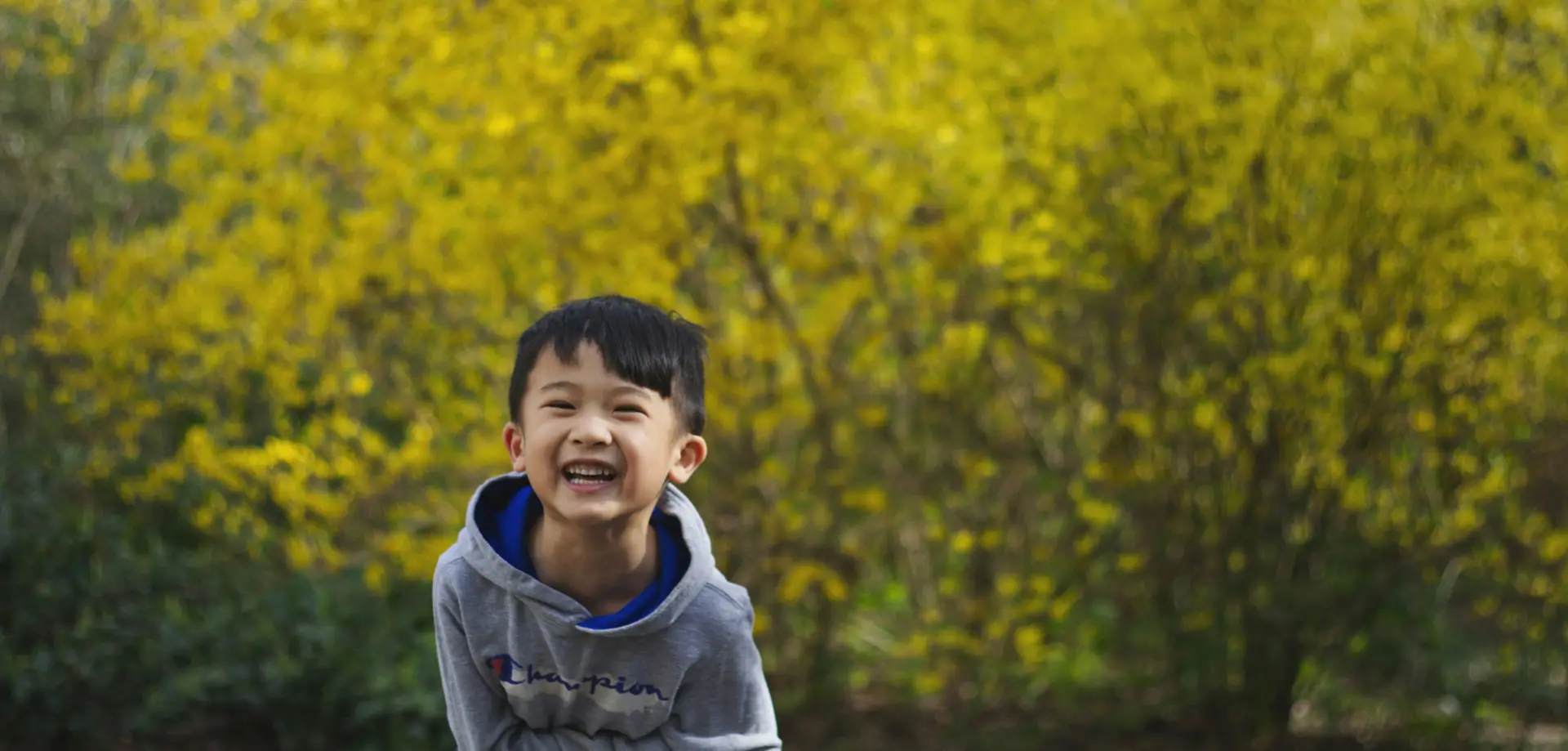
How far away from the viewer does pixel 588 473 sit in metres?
1.93

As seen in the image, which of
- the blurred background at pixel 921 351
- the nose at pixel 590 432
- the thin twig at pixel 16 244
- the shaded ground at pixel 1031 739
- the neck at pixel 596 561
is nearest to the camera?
the nose at pixel 590 432

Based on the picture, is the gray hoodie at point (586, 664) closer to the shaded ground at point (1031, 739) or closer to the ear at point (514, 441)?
the ear at point (514, 441)

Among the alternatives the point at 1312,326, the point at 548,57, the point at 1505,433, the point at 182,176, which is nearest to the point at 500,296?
the point at 548,57

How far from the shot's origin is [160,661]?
468cm

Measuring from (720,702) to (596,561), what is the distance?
0.23 metres

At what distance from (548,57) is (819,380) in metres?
1.24

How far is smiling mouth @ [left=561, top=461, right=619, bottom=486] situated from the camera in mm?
1928

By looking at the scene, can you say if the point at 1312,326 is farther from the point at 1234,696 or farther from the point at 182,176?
the point at 182,176

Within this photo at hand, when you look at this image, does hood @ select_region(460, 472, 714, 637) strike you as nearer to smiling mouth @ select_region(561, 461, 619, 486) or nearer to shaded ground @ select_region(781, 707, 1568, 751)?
smiling mouth @ select_region(561, 461, 619, 486)

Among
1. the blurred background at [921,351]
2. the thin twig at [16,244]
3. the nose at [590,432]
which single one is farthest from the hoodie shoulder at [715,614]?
the thin twig at [16,244]

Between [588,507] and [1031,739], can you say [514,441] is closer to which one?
[588,507]

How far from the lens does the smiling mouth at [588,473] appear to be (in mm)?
1928

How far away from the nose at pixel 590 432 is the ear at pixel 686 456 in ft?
0.46

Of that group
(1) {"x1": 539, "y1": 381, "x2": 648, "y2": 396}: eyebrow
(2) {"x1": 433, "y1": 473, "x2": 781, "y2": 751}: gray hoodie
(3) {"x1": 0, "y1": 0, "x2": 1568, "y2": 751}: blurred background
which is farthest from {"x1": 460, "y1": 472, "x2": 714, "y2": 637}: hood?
(3) {"x1": 0, "y1": 0, "x2": 1568, "y2": 751}: blurred background
